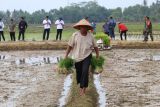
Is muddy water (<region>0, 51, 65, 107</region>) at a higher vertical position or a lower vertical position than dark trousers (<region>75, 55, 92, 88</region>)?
lower

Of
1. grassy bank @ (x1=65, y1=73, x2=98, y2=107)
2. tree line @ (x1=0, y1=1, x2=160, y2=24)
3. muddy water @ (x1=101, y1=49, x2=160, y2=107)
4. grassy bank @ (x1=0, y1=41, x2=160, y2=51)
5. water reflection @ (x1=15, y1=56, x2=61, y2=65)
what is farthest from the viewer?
tree line @ (x1=0, y1=1, x2=160, y2=24)

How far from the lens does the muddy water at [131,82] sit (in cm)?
785

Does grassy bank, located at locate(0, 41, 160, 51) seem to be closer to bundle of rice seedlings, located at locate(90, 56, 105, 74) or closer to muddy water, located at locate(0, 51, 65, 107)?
muddy water, located at locate(0, 51, 65, 107)

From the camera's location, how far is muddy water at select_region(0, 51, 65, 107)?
8.03 meters

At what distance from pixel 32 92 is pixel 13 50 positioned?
448 inches

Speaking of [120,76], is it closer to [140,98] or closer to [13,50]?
[140,98]

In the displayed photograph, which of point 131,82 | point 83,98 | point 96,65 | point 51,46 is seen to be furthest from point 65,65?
point 51,46

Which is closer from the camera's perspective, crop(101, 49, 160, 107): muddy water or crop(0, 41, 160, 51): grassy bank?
crop(101, 49, 160, 107): muddy water

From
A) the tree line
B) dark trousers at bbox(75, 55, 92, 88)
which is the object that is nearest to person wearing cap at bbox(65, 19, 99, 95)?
dark trousers at bbox(75, 55, 92, 88)

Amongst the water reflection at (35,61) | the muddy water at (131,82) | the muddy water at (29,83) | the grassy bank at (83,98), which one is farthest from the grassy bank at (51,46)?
the grassy bank at (83,98)

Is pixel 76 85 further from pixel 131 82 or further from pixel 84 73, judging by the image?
pixel 131 82

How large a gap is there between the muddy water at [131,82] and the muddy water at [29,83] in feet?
3.45

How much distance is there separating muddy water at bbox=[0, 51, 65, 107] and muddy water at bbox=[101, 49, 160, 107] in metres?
1.05

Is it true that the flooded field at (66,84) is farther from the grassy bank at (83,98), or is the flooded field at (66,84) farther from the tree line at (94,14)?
the tree line at (94,14)
